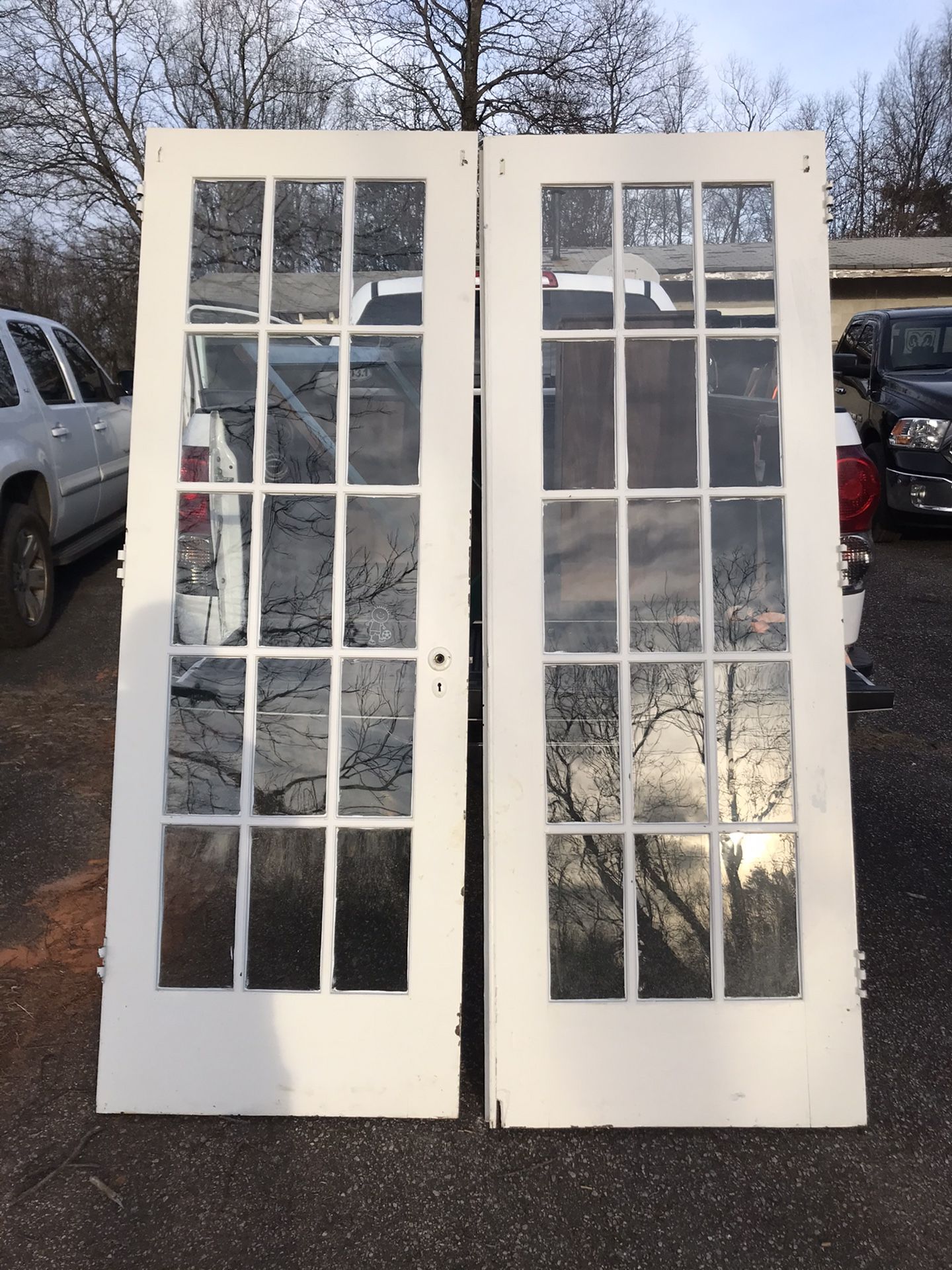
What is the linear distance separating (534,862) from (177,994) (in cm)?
93

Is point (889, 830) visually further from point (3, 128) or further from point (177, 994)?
point (3, 128)

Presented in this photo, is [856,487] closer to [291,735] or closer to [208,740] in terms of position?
[291,735]

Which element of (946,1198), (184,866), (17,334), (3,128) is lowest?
(946,1198)

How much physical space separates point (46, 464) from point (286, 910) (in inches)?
175

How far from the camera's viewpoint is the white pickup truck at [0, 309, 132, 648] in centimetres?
542

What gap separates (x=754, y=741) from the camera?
234 cm

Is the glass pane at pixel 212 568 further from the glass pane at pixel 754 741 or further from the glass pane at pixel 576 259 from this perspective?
the glass pane at pixel 754 741

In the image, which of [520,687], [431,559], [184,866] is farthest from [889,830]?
[184,866]

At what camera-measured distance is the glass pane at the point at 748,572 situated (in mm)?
2352

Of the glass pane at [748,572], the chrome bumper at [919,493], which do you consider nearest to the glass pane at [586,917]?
the glass pane at [748,572]

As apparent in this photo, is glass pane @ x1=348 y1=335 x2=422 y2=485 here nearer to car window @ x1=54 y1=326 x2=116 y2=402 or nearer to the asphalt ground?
the asphalt ground

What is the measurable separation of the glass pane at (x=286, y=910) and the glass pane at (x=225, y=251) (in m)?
1.32

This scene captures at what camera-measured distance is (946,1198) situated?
79.5 inches

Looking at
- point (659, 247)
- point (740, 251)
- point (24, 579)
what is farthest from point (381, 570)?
point (24, 579)
